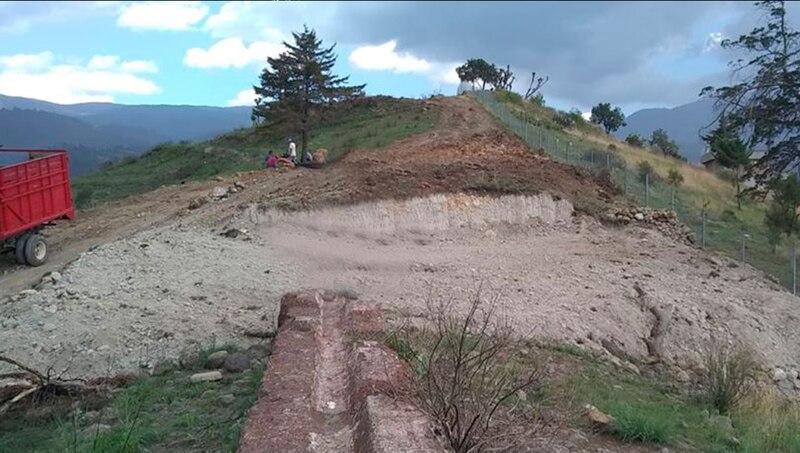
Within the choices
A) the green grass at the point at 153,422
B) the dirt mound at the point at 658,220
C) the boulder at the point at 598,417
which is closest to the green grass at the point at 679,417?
the boulder at the point at 598,417

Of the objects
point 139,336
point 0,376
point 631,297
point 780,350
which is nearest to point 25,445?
point 0,376

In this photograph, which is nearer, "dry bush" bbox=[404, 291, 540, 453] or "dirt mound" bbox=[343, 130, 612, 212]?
"dry bush" bbox=[404, 291, 540, 453]

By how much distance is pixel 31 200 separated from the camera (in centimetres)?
1302

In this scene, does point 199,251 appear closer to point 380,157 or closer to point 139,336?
point 139,336

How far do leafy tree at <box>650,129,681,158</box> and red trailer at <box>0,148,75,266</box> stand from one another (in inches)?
1934

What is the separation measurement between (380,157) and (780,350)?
1257cm

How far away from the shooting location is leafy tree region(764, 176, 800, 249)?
19.2 meters

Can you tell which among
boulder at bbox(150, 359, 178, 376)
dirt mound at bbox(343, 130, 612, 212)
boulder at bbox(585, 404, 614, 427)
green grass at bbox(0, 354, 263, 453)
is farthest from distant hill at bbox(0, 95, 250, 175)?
boulder at bbox(585, 404, 614, 427)

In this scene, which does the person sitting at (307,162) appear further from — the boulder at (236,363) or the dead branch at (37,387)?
the dead branch at (37,387)

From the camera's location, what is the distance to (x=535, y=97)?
57969mm

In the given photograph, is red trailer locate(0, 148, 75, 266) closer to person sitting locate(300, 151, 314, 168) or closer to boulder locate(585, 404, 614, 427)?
person sitting locate(300, 151, 314, 168)

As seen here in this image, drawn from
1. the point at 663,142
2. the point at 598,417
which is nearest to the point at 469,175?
the point at 598,417

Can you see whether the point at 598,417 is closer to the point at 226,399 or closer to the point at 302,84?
the point at 226,399

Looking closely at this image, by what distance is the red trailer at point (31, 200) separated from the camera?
1237cm
